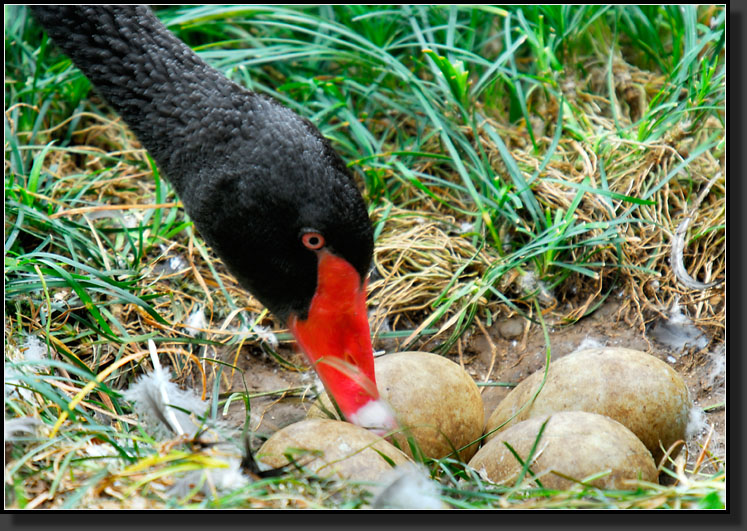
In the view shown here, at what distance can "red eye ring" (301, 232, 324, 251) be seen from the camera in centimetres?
268

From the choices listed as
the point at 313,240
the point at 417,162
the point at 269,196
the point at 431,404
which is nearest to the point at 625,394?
the point at 431,404

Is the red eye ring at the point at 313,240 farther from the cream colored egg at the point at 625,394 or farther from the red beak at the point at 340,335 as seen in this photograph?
the cream colored egg at the point at 625,394

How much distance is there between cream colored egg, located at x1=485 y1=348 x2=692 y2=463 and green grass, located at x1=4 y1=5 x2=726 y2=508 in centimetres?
44

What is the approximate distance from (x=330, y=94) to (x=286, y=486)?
267 cm

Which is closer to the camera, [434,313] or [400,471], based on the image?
[400,471]

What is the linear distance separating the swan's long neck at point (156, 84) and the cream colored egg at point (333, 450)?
39.6 inches

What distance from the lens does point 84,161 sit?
442cm

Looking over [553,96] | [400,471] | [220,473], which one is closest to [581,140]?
[553,96]

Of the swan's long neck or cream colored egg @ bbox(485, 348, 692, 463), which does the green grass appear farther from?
the swan's long neck

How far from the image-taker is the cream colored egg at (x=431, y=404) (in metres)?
2.69

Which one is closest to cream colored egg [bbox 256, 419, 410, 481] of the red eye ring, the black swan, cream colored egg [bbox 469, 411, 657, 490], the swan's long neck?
the black swan

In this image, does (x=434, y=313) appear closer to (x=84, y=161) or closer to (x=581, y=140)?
(x=581, y=140)

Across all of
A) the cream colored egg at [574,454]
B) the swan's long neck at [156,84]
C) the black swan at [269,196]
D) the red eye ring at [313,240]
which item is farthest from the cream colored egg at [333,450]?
the swan's long neck at [156,84]

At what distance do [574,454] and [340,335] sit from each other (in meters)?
0.90
